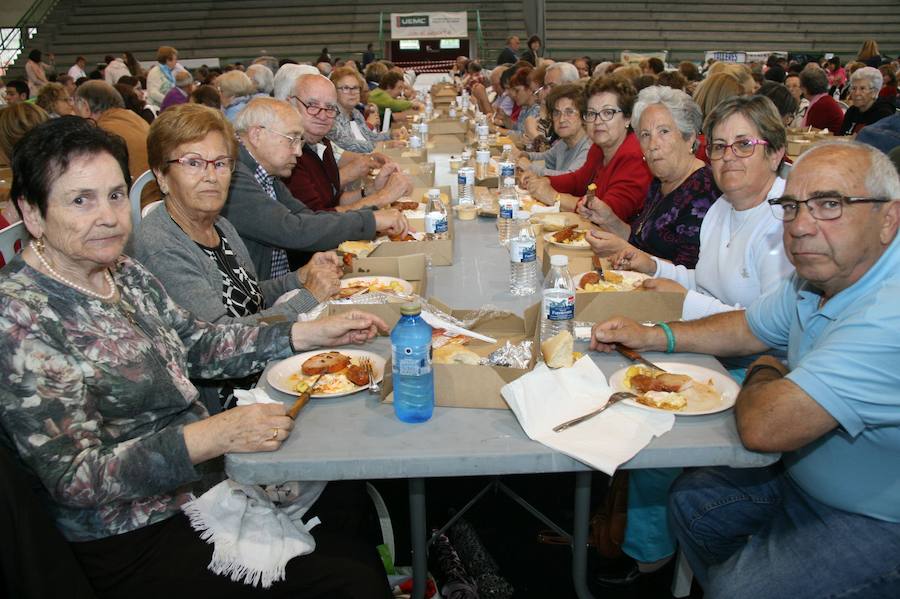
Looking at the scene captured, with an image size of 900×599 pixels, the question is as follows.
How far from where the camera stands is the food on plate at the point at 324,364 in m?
1.85

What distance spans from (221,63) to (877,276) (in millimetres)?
19532

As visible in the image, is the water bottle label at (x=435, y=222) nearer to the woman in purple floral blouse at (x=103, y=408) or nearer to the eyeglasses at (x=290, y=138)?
the eyeglasses at (x=290, y=138)

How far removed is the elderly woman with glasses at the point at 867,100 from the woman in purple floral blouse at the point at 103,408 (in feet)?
23.2

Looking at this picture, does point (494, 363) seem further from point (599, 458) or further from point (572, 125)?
point (572, 125)

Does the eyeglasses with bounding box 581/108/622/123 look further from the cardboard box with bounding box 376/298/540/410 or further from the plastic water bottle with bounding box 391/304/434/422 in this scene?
the plastic water bottle with bounding box 391/304/434/422

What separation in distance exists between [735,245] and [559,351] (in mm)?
1005

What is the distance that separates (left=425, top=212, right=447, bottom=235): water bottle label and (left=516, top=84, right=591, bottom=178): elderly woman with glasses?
1468 mm

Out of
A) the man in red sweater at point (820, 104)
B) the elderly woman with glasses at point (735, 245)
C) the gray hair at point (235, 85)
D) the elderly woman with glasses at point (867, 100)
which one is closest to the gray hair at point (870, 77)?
the elderly woman with glasses at point (867, 100)

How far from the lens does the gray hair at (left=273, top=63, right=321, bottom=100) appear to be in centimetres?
425

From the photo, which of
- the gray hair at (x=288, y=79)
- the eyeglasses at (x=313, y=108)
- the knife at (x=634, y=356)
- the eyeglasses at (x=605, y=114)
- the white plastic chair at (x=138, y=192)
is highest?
the gray hair at (x=288, y=79)

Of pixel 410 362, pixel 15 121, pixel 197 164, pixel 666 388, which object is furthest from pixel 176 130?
pixel 15 121

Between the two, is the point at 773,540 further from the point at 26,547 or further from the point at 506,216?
the point at 506,216

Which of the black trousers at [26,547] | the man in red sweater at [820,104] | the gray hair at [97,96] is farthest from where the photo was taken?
the man in red sweater at [820,104]

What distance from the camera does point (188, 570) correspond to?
159 centimetres
